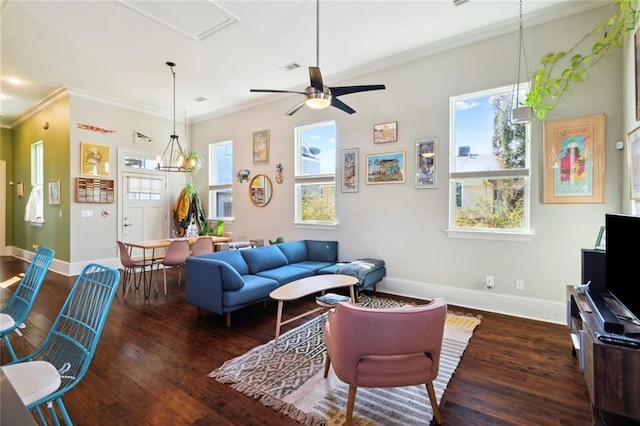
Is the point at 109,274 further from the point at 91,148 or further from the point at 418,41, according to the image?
the point at 91,148

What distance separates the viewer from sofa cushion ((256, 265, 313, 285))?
3998mm

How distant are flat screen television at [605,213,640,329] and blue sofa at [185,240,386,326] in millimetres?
2464

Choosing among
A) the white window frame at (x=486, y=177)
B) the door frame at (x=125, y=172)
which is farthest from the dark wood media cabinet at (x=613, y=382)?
the door frame at (x=125, y=172)

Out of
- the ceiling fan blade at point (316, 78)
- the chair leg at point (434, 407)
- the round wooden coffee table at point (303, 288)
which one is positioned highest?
the ceiling fan blade at point (316, 78)

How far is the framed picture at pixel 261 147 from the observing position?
616 centimetres

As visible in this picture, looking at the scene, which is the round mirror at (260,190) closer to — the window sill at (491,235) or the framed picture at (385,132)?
the framed picture at (385,132)

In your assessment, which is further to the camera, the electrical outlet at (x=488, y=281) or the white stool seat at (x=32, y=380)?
the electrical outlet at (x=488, y=281)

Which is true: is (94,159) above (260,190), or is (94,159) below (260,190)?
above

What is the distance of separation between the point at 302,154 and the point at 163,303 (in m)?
3.32

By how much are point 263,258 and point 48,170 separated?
5.51 metres

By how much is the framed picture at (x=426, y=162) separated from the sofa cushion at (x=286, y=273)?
2027 millimetres

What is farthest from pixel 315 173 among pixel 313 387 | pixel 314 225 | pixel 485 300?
pixel 313 387

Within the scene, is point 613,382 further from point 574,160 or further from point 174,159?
point 174,159

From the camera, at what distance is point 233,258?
404 centimetres
